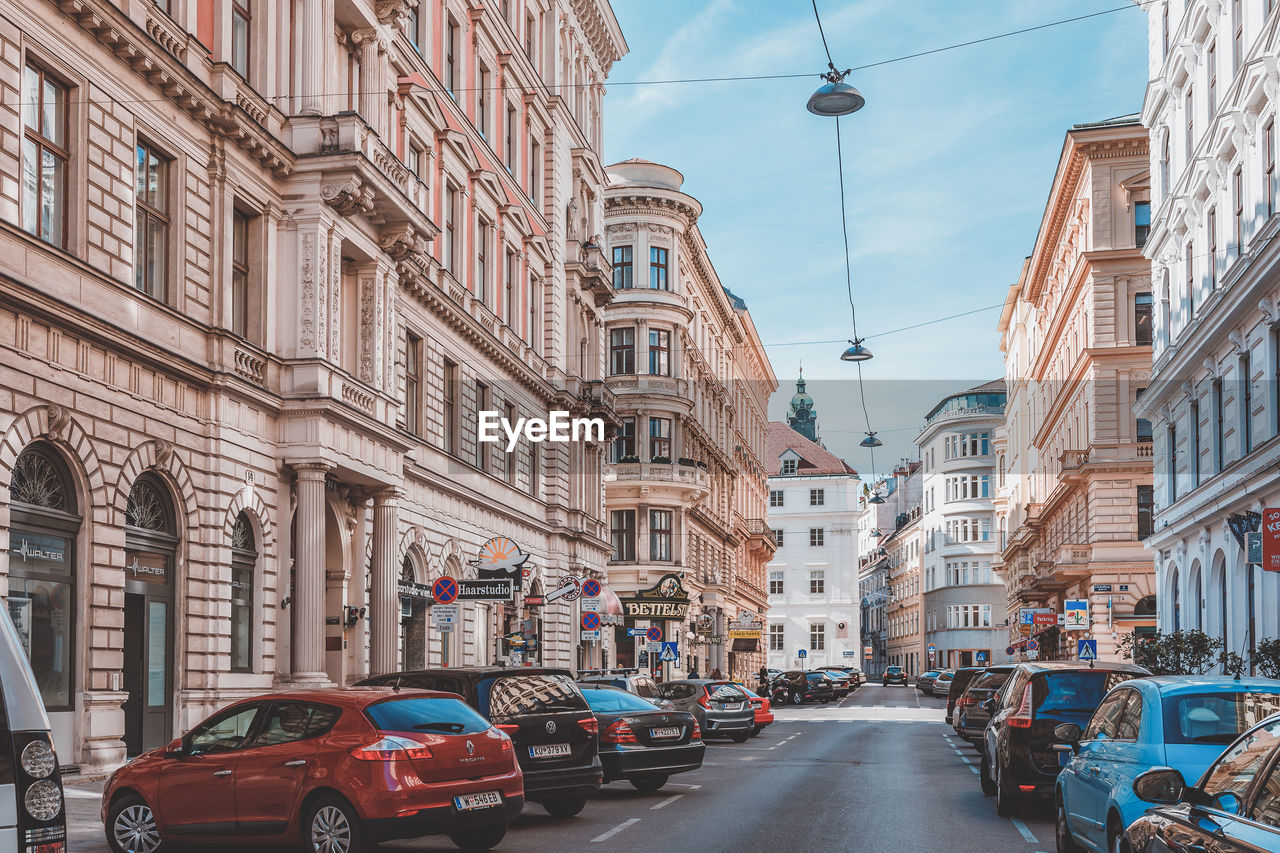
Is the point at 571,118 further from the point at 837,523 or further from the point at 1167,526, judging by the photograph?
the point at 837,523

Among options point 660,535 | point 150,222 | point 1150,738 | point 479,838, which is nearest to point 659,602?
point 660,535

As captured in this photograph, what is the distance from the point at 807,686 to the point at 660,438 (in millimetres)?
13618

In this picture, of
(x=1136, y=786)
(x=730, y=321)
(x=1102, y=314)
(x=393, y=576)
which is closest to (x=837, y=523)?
(x=730, y=321)

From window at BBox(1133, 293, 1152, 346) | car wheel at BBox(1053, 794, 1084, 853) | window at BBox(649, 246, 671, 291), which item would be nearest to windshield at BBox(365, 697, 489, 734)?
car wheel at BBox(1053, 794, 1084, 853)

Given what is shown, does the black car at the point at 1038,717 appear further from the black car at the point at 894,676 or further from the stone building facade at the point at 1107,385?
the black car at the point at 894,676

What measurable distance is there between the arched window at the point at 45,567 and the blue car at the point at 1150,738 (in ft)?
41.4

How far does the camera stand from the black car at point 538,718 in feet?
50.2

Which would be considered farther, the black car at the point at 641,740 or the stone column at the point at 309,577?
the stone column at the point at 309,577

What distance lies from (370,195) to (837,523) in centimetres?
10276

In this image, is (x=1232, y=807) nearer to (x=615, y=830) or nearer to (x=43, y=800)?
(x=43, y=800)

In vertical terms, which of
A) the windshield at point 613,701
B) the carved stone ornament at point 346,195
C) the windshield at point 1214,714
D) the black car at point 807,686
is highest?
the carved stone ornament at point 346,195

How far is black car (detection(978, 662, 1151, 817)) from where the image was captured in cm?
1585

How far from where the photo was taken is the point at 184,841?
41.3 feet

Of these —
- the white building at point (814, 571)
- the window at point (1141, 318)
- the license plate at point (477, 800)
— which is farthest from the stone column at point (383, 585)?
the white building at point (814, 571)
